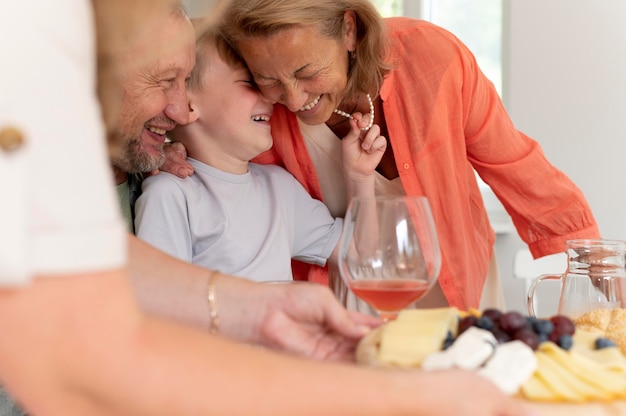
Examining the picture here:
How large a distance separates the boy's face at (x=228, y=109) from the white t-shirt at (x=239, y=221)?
72 millimetres

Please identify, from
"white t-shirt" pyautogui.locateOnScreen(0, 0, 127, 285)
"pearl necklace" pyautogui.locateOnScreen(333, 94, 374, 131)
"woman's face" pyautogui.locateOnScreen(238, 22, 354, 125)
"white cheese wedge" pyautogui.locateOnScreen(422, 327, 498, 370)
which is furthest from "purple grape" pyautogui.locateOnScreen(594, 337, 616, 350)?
"pearl necklace" pyautogui.locateOnScreen(333, 94, 374, 131)

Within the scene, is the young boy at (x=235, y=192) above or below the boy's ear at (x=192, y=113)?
below

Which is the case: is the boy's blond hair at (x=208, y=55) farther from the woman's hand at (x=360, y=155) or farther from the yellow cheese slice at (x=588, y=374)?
the yellow cheese slice at (x=588, y=374)

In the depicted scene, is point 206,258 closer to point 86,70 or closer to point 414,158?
point 414,158

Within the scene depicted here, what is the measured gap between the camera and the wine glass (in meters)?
1.02

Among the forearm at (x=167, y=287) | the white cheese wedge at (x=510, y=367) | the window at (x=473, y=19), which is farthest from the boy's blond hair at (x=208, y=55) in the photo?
the window at (x=473, y=19)

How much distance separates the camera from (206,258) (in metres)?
1.82

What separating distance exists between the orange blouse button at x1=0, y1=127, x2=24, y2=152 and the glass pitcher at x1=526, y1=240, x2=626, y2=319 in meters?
0.87

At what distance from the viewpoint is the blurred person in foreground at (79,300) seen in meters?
0.55

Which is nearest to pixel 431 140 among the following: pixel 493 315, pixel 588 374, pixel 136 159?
pixel 136 159

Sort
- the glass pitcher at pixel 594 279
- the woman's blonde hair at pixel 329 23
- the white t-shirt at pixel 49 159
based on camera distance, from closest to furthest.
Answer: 1. the white t-shirt at pixel 49 159
2. the glass pitcher at pixel 594 279
3. the woman's blonde hair at pixel 329 23

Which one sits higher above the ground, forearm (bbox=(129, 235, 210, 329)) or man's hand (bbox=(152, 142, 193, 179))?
man's hand (bbox=(152, 142, 193, 179))

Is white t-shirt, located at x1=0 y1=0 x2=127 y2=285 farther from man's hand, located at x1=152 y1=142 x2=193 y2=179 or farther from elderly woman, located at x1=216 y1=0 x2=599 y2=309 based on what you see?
elderly woman, located at x1=216 y1=0 x2=599 y2=309

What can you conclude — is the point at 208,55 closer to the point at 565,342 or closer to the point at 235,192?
the point at 235,192
